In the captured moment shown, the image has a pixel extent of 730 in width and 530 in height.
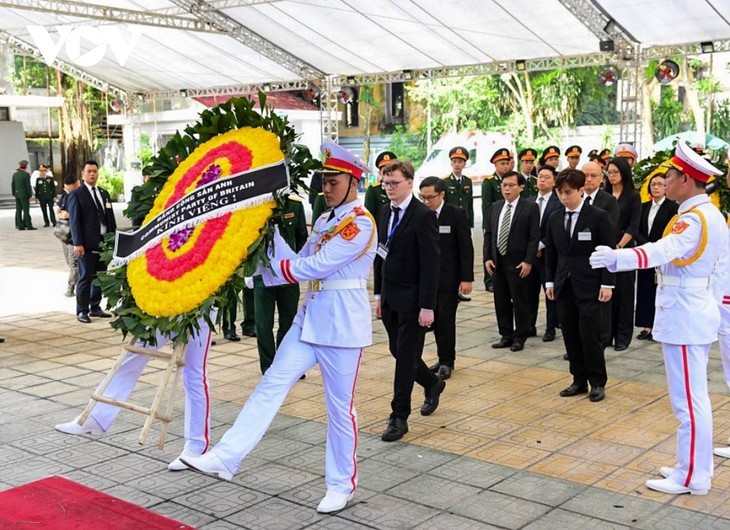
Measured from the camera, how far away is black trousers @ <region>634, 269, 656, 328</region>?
333 inches

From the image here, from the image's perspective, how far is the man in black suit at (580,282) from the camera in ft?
20.6

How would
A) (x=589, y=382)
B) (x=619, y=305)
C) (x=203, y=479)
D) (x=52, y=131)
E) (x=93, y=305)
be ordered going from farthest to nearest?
(x=52, y=131) → (x=93, y=305) → (x=619, y=305) → (x=589, y=382) → (x=203, y=479)

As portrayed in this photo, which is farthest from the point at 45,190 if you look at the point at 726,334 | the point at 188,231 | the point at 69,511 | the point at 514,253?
the point at 726,334

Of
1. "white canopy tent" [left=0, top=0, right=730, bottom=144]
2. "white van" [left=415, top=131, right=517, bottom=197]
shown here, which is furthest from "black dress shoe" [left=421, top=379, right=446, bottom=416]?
"white van" [left=415, top=131, right=517, bottom=197]

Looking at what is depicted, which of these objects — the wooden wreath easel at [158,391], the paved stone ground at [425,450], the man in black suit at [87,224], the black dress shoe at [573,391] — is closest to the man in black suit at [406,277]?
the paved stone ground at [425,450]

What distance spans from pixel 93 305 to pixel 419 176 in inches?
847

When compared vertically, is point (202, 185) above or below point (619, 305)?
above

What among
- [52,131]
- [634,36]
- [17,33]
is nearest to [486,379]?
[634,36]

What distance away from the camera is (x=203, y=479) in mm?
4746

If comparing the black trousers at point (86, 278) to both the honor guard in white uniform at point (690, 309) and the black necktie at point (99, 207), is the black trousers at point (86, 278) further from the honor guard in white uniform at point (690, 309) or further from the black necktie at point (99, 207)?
the honor guard in white uniform at point (690, 309)

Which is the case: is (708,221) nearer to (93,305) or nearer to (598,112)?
(93,305)

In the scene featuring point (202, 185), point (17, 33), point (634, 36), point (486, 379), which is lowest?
point (486, 379)

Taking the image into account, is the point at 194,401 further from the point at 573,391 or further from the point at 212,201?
the point at 573,391

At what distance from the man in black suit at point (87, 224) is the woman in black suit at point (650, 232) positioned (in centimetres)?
549
